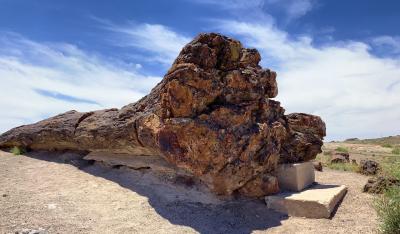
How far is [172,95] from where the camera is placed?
9219mm

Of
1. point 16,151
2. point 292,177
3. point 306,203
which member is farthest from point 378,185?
point 16,151

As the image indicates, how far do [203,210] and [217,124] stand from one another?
74.5 inches

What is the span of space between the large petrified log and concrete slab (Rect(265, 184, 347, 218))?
443mm

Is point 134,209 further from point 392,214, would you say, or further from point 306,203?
point 392,214

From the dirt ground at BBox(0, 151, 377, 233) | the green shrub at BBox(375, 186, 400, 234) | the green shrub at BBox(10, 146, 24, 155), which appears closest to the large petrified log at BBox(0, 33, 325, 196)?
the dirt ground at BBox(0, 151, 377, 233)

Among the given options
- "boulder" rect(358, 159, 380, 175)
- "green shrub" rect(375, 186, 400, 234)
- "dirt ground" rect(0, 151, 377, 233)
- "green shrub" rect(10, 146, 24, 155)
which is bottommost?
"dirt ground" rect(0, 151, 377, 233)

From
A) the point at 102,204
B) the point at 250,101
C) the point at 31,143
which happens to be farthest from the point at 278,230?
the point at 31,143

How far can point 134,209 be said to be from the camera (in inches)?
357

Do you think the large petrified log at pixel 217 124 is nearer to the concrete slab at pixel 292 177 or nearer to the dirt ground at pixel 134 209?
the concrete slab at pixel 292 177

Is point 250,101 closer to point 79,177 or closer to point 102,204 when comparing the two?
point 102,204

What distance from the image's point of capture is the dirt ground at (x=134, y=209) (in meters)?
8.23

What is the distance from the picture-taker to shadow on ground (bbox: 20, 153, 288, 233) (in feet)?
28.2

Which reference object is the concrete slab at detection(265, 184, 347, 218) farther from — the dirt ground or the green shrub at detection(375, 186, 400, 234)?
the green shrub at detection(375, 186, 400, 234)

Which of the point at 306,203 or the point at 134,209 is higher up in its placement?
the point at 306,203
